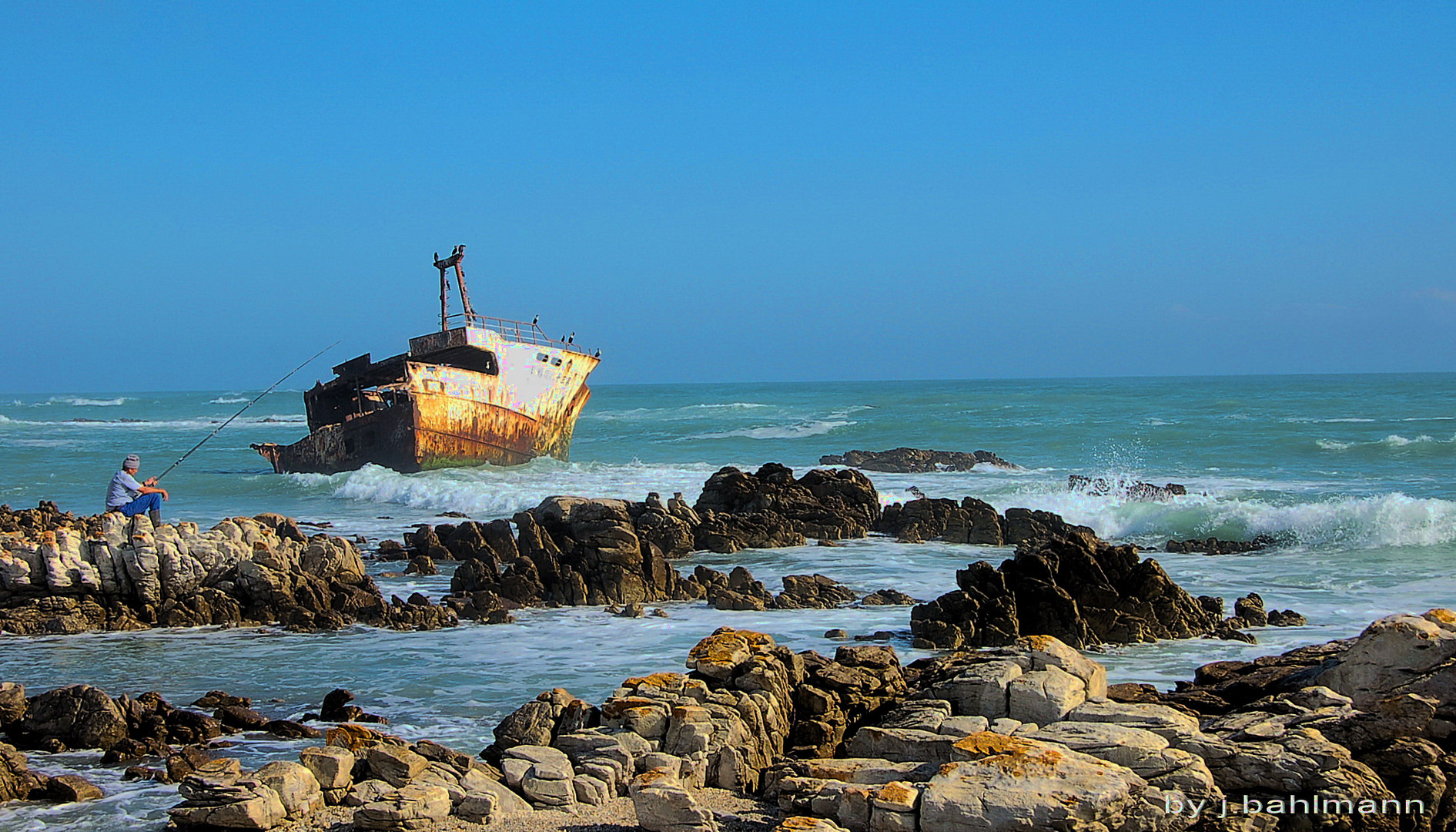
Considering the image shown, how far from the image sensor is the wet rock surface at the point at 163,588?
11188mm

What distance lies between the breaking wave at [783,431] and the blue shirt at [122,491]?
131 ft

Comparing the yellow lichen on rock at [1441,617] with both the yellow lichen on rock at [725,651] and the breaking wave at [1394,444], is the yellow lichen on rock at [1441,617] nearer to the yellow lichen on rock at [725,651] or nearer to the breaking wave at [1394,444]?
the yellow lichen on rock at [725,651]

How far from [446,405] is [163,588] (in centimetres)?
1764

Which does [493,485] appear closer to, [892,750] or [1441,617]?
[892,750]

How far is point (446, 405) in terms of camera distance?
1144 inches

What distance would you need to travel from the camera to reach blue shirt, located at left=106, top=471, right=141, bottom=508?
13.2m

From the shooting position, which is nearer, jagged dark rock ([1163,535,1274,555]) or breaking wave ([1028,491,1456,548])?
jagged dark rock ([1163,535,1274,555])

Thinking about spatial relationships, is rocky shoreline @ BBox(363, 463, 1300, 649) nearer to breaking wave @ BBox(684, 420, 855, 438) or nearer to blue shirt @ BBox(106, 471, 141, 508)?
blue shirt @ BBox(106, 471, 141, 508)

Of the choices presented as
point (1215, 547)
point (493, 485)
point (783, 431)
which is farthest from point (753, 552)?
point (783, 431)

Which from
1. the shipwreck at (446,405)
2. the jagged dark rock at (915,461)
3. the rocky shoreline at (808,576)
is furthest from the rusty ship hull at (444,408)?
the rocky shoreline at (808,576)

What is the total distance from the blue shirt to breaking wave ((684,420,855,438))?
39793 millimetres

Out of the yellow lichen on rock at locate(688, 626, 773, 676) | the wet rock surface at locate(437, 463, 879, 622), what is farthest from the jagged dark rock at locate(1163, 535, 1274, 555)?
the yellow lichen on rock at locate(688, 626, 773, 676)

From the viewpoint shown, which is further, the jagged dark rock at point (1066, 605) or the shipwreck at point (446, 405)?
the shipwreck at point (446, 405)

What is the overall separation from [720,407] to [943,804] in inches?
3174
